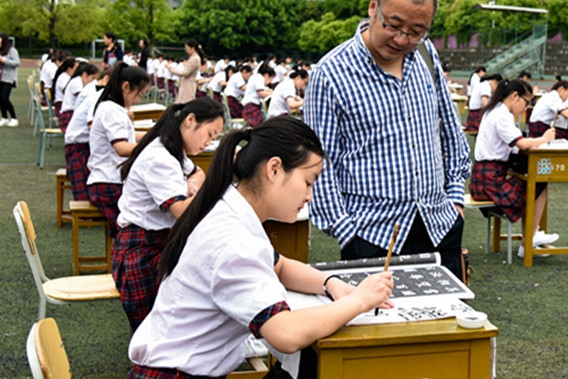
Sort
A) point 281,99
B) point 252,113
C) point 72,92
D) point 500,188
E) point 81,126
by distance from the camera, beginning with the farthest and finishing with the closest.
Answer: point 252,113, point 281,99, point 72,92, point 81,126, point 500,188

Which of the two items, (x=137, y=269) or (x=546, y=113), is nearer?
(x=137, y=269)

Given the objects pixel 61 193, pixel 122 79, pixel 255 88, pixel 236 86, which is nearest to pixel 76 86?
pixel 61 193

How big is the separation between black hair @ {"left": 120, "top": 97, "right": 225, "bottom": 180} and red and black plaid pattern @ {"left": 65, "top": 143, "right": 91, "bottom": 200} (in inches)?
89.9

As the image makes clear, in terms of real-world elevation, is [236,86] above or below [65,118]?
above

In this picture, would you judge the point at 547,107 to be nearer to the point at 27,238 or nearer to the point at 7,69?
the point at 27,238

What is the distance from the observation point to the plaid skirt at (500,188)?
5664 mm

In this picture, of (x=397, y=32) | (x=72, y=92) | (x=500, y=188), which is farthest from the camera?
(x=72, y=92)

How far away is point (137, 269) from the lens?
11.4 ft

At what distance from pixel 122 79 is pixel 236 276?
313 cm

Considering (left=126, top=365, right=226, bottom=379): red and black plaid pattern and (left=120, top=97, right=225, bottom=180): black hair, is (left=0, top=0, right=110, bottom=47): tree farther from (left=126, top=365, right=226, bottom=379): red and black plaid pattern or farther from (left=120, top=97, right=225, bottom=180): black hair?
(left=126, top=365, right=226, bottom=379): red and black plaid pattern

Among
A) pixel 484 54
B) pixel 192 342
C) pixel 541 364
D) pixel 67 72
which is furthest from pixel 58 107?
pixel 484 54

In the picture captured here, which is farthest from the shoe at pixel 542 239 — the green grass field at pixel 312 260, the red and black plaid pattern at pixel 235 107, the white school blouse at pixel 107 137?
the red and black plaid pattern at pixel 235 107

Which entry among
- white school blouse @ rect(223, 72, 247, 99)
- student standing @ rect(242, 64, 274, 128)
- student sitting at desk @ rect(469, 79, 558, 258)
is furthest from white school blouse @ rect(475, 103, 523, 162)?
white school blouse @ rect(223, 72, 247, 99)

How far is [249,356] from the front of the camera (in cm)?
290
